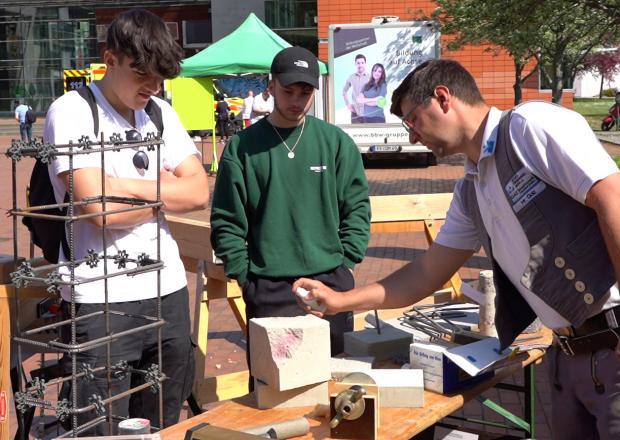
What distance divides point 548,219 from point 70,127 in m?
1.49

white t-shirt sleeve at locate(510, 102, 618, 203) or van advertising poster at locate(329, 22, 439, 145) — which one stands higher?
van advertising poster at locate(329, 22, 439, 145)

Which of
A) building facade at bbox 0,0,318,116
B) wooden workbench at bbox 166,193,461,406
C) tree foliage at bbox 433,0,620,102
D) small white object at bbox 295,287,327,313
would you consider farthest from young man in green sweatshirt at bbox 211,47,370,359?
building facade at bbox 0,0,318,116

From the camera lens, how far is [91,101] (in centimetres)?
295

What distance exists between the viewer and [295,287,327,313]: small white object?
120 inches

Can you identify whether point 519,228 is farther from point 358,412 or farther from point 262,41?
point 262,41

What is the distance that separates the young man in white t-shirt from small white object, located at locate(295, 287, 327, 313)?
41 cm

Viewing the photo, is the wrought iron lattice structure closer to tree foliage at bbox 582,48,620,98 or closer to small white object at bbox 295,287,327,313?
small white object at bbox 295,287,327,313

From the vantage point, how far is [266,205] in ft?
12.7

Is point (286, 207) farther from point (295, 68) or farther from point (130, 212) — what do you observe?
point (130, 212)

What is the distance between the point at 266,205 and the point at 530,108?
63.0 inches

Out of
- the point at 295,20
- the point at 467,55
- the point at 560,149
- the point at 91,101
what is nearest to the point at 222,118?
the point at 467,55

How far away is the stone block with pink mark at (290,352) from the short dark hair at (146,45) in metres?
0.84

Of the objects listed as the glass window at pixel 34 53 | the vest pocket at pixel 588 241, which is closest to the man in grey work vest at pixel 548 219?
the vest pocket at pixel 588 241

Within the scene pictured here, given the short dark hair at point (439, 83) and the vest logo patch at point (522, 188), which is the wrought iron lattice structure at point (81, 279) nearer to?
the short dark hair at point (439, 83)
